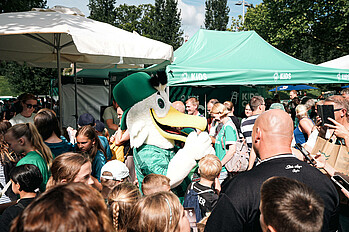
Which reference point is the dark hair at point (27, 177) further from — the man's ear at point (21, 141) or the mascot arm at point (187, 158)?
the mascot arm at point (187, 158)

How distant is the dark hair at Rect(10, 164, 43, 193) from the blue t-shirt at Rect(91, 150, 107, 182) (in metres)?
0.90

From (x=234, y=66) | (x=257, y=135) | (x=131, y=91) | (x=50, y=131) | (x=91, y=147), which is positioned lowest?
(x=91, y=147)

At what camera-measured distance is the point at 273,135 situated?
1938 millimetres

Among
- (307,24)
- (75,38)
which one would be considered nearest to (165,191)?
(75,38)

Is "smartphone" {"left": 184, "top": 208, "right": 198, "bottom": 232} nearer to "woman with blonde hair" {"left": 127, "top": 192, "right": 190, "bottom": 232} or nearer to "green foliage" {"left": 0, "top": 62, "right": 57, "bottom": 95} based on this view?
"woman with blonde hair" {"left": 127, "top": 192, "right": 190, "bottom": 232}

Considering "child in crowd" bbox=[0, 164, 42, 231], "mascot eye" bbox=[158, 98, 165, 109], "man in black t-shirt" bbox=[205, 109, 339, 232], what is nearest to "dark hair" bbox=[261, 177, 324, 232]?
"man in black t-shirt" bbox=[205, 109, 339, 232]

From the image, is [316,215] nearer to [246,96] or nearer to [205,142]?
[205,142]

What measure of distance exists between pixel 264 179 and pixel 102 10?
4351cm

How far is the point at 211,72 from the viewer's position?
237 inches

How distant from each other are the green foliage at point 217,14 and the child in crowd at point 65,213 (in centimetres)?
4937

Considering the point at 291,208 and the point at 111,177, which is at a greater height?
the point at 291,208

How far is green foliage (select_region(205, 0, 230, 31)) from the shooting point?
157 feet

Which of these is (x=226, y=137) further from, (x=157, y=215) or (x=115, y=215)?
(x=157, y=215)

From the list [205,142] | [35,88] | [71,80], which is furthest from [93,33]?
[35,88]
